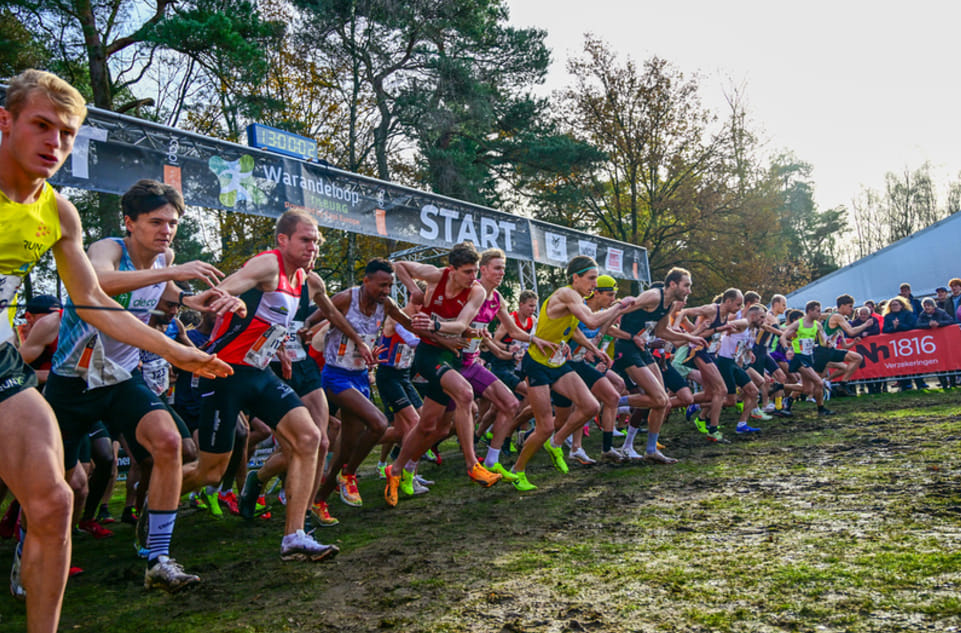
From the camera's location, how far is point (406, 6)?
76.1ft

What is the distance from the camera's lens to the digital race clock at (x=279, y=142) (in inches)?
442

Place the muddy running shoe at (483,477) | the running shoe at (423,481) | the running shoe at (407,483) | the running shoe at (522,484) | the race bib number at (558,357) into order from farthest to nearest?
the running shoe at (423,481) → the race bib number at (558,357) → the running shoe at (407,483) → the running shoe at (522,484) → the muddy running shoe at (483,477)

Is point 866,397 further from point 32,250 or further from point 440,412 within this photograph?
point 32,250

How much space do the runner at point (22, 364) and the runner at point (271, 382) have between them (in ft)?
4.67

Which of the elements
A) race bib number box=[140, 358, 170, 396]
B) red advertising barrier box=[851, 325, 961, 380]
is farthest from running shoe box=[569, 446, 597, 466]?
red advertising barrier box=[851, 325, 961, 380]

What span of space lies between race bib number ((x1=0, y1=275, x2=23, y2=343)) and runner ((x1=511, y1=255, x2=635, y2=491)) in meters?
4.64

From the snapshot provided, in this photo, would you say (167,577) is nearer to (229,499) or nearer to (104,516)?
(229,499)

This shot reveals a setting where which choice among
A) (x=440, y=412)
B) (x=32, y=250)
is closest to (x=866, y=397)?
(x=440, y=412)

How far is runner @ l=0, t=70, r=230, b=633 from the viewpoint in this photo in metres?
2.31

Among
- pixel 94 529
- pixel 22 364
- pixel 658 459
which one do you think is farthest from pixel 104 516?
pixel 658 459

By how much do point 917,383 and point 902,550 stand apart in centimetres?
1421

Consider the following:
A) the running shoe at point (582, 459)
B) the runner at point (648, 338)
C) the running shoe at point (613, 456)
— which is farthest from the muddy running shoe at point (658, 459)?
the running shoe at point (582, 459)

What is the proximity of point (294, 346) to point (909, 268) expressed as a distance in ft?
79.5

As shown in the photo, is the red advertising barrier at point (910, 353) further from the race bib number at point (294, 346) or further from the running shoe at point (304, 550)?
the running shoe at point (304, 550)
